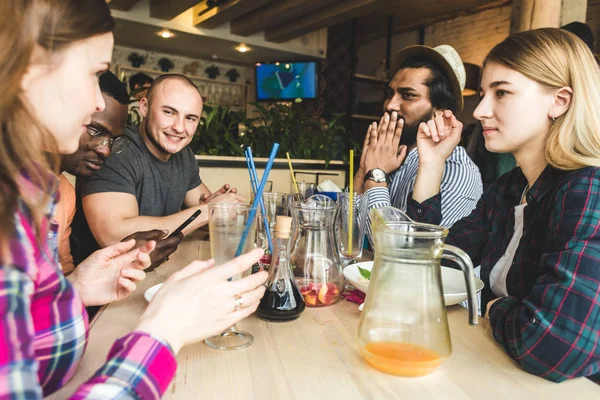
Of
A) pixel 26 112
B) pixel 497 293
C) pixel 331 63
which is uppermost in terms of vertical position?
pixel 331 63

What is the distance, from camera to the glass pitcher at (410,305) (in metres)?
0.69

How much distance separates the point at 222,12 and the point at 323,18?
1.33 metres

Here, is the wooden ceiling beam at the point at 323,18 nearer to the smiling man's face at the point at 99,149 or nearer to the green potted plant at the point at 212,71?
the green potted plant at the point at 212,71

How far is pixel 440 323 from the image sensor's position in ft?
2.30

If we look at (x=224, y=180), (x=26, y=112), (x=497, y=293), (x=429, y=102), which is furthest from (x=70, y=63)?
(x=224, y=180)

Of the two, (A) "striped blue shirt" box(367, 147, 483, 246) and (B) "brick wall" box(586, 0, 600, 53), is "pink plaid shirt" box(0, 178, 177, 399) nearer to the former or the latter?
(A) "striped blue shirt" box(367, 147, 483, 246)

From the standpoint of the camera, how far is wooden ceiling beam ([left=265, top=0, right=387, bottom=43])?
528cm

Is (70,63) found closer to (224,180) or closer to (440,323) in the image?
(440,323)

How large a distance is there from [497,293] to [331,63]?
6.01 meters

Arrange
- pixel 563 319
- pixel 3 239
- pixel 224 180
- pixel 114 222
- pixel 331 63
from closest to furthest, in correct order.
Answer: pixel 3 239 < pixel 563 319 < pixel 114 222 < pixel 224 180 < pixel 331 63

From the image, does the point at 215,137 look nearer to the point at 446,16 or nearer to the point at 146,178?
the point at 146,178

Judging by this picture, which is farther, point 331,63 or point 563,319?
point 331,63

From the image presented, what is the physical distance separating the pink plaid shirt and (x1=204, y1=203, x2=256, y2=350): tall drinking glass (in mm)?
226

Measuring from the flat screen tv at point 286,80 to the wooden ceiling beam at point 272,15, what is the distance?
2.38ft
